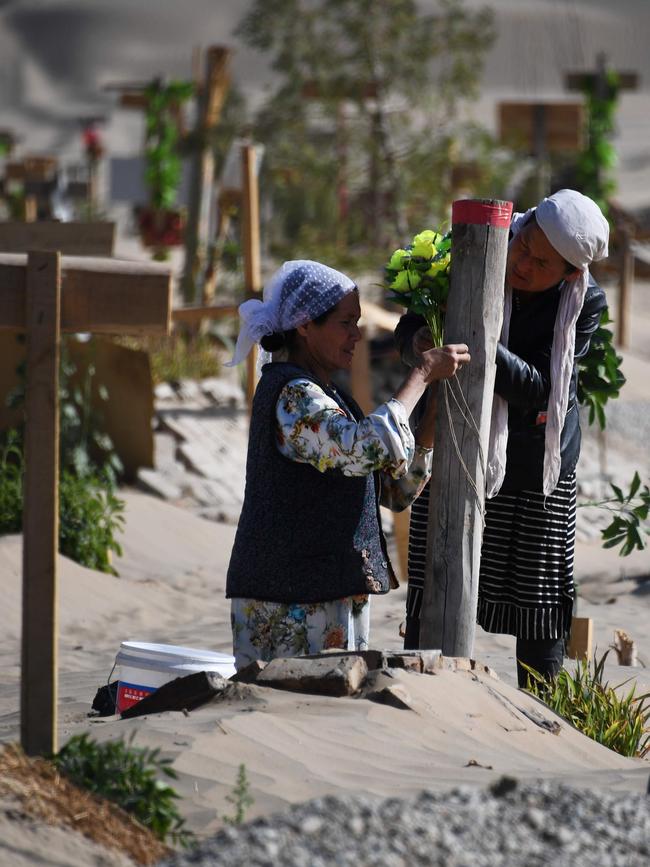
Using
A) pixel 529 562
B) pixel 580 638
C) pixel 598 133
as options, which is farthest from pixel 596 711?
pixel 598 133

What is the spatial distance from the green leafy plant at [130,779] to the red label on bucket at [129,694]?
1.10 metres

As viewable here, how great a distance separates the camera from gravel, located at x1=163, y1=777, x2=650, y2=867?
94.5 inches

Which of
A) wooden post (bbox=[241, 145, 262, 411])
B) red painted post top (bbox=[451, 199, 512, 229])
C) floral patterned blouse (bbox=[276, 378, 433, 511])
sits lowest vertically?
floral patterned blouse (bbox=[276, 378, 433, 511])

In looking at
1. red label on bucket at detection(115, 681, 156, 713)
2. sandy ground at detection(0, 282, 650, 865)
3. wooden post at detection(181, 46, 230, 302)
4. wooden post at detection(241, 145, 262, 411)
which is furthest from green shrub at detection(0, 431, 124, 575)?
wooden post at detection(181, 46, 230, 302)

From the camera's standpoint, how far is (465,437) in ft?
12.7

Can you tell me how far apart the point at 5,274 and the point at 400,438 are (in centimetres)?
106

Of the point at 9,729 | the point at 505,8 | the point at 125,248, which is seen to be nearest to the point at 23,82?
the point at 505,8

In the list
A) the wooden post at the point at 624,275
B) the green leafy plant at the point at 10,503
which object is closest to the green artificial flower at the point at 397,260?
the green leafy plant at the point at 10,503

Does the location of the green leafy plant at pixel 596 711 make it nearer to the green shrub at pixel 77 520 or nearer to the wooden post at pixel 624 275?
the green shrub at pixel 77 520

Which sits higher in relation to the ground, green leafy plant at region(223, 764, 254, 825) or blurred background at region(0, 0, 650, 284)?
blurred background at region(0, 0, 650, 284)

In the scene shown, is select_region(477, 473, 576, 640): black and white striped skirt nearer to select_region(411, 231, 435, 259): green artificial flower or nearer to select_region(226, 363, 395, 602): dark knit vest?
select_region(226, 363, 395, 602): dark knit vest

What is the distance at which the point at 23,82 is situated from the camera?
78625 millimetres

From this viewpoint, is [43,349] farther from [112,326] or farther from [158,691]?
[158,691]

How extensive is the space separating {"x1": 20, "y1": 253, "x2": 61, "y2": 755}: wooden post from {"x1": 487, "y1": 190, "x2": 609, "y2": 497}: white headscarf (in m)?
1.45
